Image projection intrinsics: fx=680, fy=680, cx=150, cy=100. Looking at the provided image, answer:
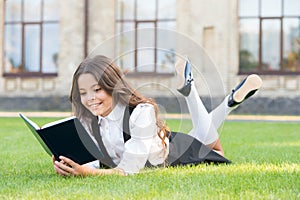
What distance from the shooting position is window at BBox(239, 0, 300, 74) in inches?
712

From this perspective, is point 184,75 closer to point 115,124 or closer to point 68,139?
point 115,124

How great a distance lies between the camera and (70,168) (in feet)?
12.7

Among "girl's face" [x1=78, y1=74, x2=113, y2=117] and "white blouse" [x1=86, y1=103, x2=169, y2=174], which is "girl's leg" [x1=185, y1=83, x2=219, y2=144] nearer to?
"white blouse" [x1=86, y1=103, x2=169, y2=174]

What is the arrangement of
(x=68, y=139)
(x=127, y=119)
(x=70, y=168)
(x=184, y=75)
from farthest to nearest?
1. (x=184, y=75)
2. (x=127, y=119)
3. (x=70, y=168)
4. (x=68, y=139)

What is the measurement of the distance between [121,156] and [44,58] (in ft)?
52.8

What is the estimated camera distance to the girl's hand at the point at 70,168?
386 cm

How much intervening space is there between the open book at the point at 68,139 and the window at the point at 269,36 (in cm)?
1473

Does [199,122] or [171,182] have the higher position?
[199,122]

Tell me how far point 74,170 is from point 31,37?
16572mm

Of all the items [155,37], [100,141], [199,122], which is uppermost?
[155,37]

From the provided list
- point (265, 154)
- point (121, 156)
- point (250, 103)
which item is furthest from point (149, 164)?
point (250, 103)

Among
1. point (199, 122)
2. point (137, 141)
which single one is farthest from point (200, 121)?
point (137, 141)

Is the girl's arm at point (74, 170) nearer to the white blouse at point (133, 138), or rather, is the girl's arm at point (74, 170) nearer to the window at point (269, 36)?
the white blouse at point (133, 138)

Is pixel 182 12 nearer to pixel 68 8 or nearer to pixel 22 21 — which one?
pixel 68 8
